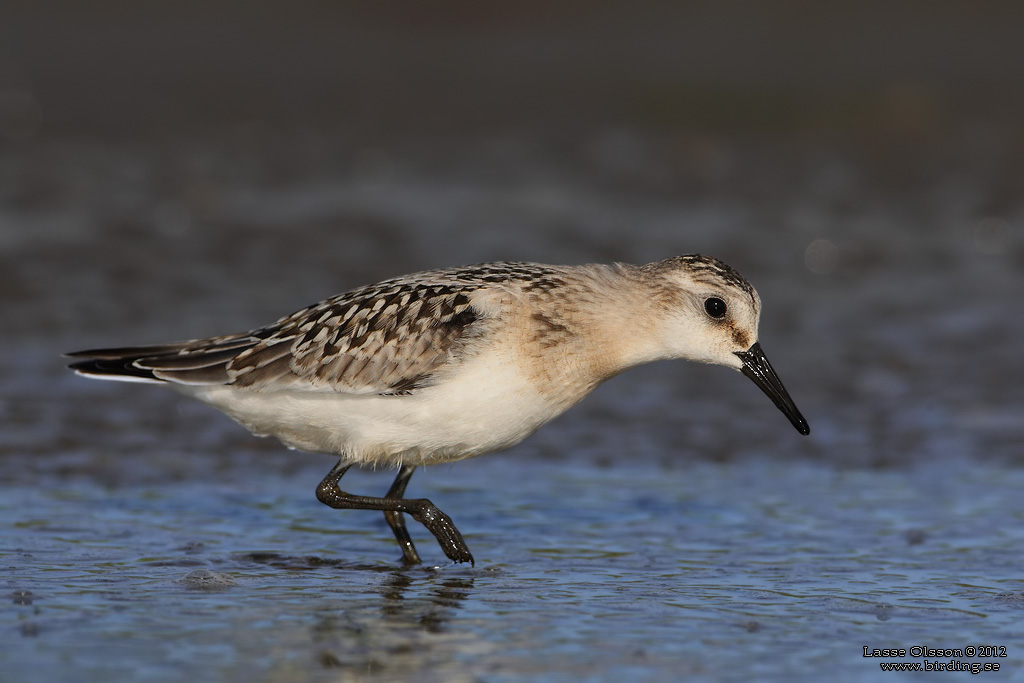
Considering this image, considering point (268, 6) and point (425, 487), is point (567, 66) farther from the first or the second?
point (425, 487)

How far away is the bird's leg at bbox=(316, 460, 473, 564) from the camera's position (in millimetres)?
7309

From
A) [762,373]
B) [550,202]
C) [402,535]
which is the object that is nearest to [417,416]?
[402,535]

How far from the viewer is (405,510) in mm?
7469

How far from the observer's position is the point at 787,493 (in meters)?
8.80

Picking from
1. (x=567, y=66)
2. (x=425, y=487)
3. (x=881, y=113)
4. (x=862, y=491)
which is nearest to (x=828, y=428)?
(x=862, y=491)

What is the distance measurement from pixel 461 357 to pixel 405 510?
2.92 feet

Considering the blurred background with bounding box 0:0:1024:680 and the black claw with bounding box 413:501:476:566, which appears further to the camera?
the blurred background with bounding box 0:0:1024:680

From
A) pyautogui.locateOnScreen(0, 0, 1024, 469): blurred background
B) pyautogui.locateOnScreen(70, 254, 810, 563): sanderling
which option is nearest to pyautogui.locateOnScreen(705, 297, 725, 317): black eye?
pyautogui.locateOnScreen(70, 254, 810, 563): sanderling

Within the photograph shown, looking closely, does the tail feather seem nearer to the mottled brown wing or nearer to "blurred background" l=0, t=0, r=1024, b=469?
the mottled brown wing

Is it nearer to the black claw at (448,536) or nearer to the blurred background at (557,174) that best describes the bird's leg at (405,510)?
the black claw at (448,536)

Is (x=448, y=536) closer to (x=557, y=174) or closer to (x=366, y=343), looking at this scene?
(x=366, y=343)

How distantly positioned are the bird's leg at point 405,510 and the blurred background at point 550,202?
1.27 ft

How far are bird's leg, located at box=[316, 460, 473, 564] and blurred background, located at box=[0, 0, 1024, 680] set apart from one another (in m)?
0.39

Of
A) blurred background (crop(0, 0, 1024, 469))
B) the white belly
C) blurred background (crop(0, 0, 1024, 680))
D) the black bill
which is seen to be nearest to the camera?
the white belly
